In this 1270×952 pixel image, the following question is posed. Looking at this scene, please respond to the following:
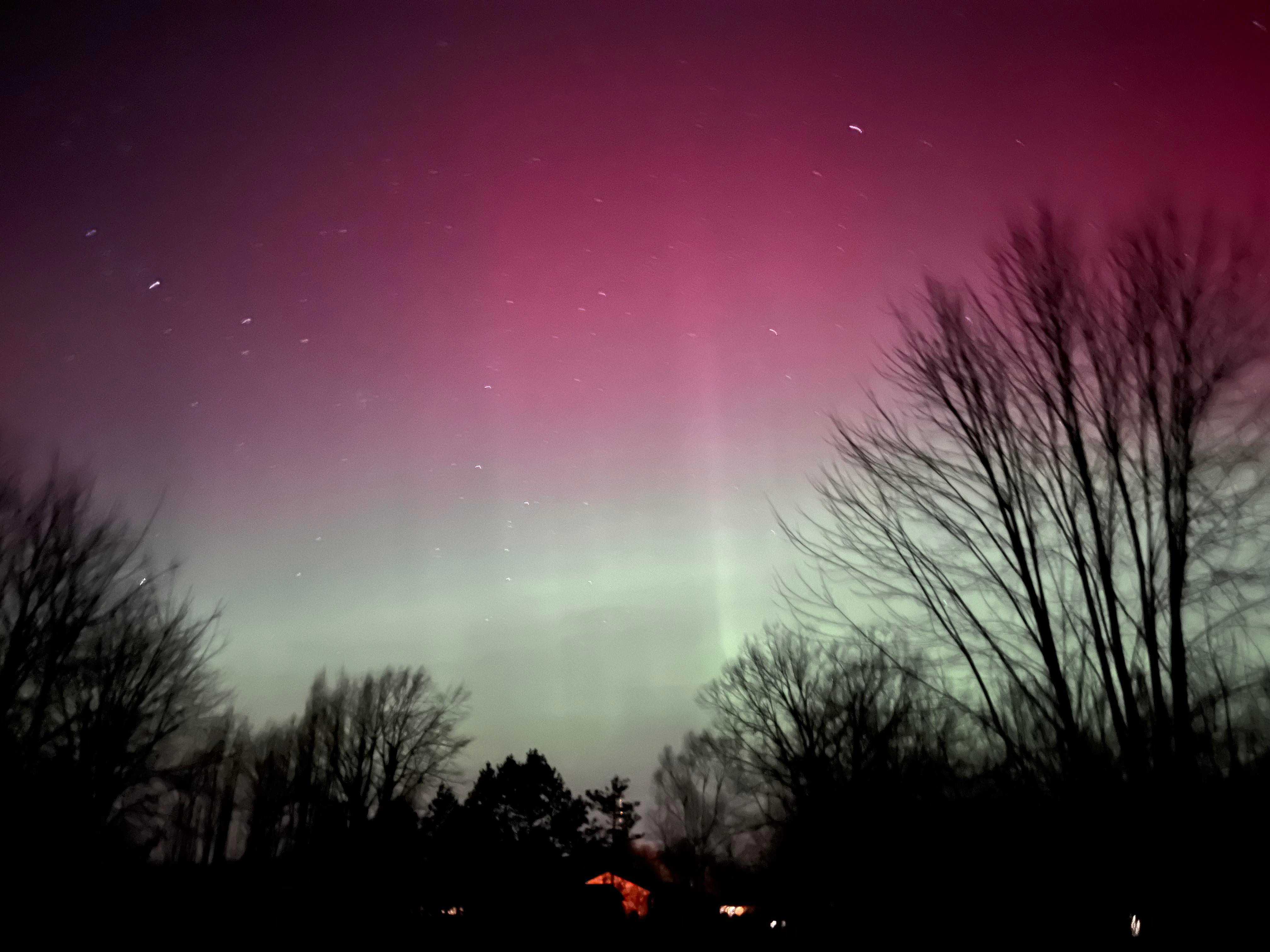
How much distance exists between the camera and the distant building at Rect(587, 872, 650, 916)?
47.5 m

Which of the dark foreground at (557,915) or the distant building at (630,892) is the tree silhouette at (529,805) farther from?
the dark foreground at (557,915)

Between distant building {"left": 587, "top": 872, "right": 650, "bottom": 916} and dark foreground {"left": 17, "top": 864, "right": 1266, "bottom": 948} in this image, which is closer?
dark foreground {"left": 17, "top": 864, "right": 1266, "bottom": 948}

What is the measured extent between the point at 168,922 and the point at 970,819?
63.9 ft

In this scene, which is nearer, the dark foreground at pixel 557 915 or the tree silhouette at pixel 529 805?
the dark foreground at pixel 557 915

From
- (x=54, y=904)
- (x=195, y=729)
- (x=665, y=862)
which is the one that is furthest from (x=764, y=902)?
(x=54, y=904)

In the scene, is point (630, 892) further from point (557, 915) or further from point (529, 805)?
point (557, 915)

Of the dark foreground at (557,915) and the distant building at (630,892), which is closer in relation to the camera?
the dark foreground at (557,915)

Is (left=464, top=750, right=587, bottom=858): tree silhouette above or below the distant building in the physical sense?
above

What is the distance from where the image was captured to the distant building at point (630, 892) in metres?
47.5

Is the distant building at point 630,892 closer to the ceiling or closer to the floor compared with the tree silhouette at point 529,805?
closer to the floor

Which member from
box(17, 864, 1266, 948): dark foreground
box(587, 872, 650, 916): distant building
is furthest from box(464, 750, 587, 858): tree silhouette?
box(17, 864, 1266, 948): dark foreground

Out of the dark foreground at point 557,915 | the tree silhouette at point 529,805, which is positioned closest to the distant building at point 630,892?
the tree silhouette at point 529,805

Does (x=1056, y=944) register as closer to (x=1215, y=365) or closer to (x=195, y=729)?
(x=1215, y=365)

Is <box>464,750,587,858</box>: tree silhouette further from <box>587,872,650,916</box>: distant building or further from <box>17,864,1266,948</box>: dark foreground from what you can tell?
<box>17,864,1266,948</box>: dark foreground
